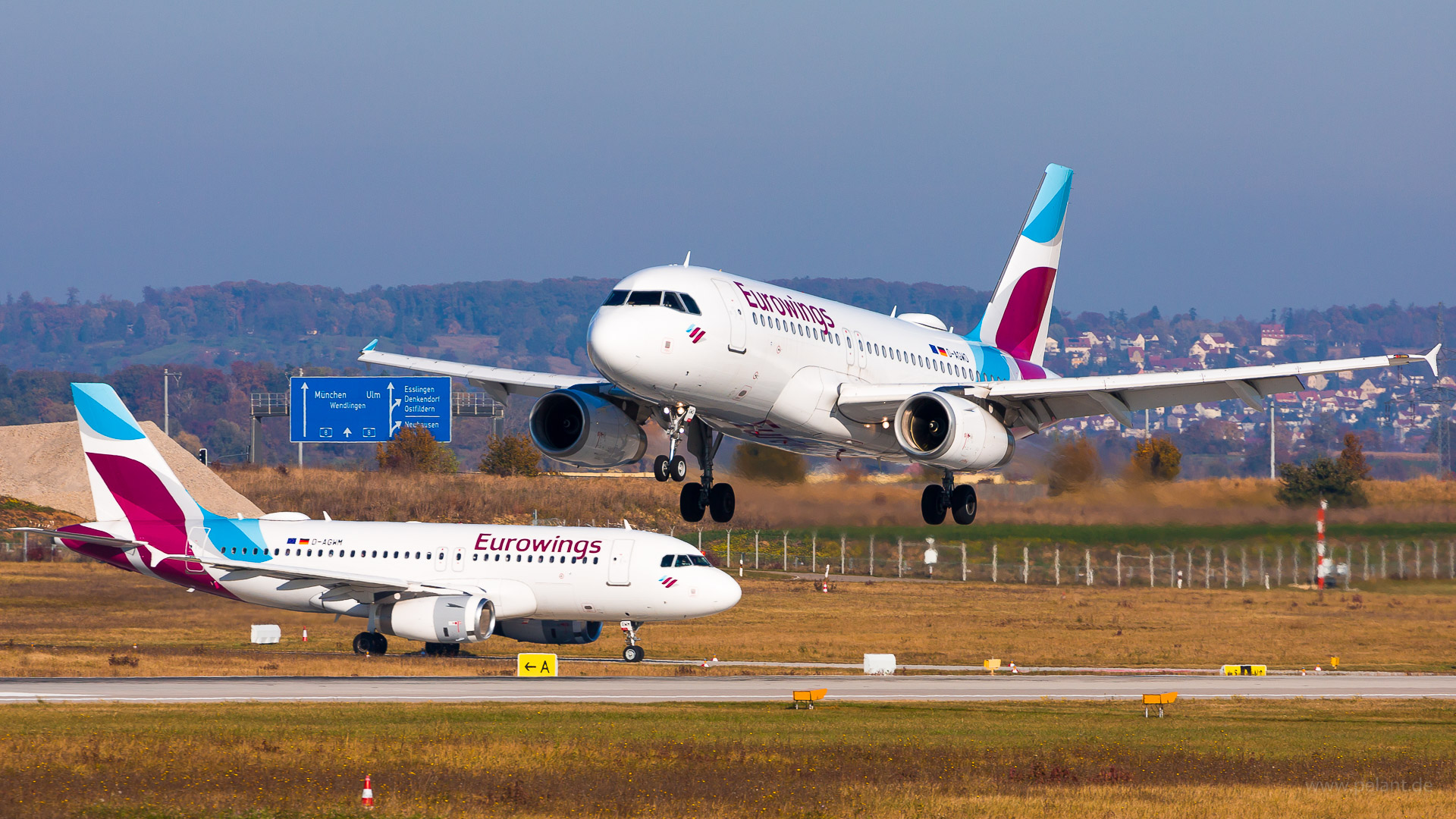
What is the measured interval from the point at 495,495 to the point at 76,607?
3212cm

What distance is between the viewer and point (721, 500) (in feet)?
127

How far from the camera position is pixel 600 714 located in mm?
47688

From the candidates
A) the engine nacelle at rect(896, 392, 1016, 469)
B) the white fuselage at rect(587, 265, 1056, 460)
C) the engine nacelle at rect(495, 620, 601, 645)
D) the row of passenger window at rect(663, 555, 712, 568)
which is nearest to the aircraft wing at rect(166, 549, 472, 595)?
the engine nacelle at rect(495, 620, 601, 645)

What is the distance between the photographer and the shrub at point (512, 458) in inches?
5423

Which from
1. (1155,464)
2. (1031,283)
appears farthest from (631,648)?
(1031,283)

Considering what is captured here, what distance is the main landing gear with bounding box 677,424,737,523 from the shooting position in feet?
125

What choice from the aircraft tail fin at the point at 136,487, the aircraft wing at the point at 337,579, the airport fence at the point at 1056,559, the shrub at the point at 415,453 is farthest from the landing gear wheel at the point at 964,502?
the shrub at the point at 415,453

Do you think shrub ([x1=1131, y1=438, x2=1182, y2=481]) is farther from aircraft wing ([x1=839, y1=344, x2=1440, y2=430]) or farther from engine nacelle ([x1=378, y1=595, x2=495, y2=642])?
engine nacelle ([x1=378, y1=595, x2=495, y2=642])

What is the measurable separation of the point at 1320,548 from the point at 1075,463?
26189mm

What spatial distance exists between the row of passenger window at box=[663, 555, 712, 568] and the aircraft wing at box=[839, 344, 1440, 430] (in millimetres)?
23187

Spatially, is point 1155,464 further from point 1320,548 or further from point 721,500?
point 721,500

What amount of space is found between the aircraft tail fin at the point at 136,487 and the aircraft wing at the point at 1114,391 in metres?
39.0

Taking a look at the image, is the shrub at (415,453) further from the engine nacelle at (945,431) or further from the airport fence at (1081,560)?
the engine nacelle at (945,431)

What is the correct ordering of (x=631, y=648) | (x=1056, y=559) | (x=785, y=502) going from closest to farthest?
(x=785, y=502) → (x=631, y=648) → (x=1056, y=559)
